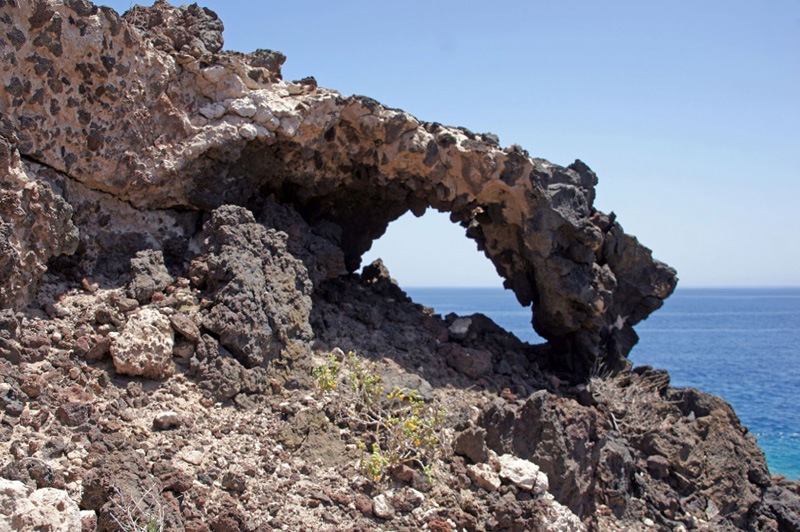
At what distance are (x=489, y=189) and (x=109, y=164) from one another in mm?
4859

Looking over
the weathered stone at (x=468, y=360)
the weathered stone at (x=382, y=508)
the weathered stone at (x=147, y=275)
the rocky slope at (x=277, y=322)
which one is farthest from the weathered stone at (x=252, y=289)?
the weathered stone at (x=468, y=360)

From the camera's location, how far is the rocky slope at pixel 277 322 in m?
5.15

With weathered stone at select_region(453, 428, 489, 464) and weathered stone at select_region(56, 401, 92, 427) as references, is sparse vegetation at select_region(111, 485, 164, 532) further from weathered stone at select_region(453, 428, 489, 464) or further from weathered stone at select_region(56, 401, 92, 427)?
weathered stone at select_region(453, 428, 489, 464)

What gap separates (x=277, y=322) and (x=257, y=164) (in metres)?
2.30

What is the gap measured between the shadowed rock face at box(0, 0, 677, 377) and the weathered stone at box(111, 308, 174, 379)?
0.91 meters

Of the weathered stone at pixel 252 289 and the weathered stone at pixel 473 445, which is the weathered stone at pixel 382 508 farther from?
the weathered stone at pixel 252 289

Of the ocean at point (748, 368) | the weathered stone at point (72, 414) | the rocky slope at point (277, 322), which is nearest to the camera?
the weathered stone at point (72, 414)

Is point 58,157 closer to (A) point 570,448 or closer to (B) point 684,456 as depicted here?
(A) point 570,448

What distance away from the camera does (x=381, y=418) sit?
6.41 m

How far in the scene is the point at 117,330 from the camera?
5906 millimetres

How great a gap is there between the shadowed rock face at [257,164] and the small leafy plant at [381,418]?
238 centimetres

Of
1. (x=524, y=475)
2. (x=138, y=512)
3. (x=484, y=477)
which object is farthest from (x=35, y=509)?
(x=524, y=475)

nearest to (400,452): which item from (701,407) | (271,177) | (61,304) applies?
(61,304)

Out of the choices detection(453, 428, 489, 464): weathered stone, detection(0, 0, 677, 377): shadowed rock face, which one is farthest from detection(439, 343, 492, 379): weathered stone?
detection(453, 428, 489, 464): weathered stone
